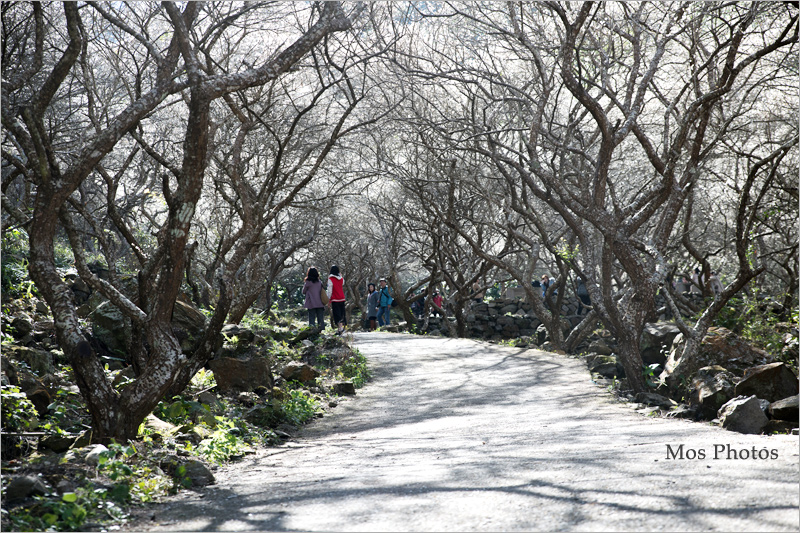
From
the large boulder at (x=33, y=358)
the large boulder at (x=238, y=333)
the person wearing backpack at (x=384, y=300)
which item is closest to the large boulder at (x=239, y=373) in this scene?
the large boulder at (x=238, y=333)

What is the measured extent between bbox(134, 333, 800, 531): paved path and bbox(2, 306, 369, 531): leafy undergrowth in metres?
0.24

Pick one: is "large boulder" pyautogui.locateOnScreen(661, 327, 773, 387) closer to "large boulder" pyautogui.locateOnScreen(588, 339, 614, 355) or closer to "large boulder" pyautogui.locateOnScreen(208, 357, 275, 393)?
"large boulder" pyautogui.locateOnScreen(588, 339, 614, 355)

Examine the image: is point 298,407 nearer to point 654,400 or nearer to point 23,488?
point 654,400

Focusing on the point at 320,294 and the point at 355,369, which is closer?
the point at 355,369

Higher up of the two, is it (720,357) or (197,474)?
(720,357)

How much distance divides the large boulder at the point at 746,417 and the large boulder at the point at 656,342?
4241mm

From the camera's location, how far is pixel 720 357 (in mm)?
8227

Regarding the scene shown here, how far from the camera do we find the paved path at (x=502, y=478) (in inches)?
141

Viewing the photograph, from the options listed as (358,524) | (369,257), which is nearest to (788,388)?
(358,524)

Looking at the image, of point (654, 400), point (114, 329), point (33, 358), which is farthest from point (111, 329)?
point (654, 400)

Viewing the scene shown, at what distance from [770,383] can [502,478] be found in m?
3.78

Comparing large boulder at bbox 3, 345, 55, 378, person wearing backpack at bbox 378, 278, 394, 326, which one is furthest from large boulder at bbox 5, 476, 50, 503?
person wearing backpack at bbox 378, 278, 394, 326

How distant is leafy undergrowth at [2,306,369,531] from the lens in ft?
12.8

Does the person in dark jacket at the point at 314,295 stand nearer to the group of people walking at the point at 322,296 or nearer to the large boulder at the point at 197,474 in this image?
the group of people walking at the point at 322,296
